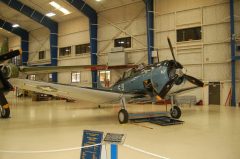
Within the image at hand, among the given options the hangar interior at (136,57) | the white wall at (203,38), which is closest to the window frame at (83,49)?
the hangar interior at (136,57)

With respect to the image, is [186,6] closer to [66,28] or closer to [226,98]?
[226,98]

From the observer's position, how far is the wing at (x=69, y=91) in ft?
23.5

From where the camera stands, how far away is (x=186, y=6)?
1670 cm

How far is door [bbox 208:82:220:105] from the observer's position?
50.9 ft

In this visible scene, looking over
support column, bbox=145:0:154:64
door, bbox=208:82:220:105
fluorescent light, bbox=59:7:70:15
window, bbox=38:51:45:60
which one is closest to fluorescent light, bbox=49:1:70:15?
fluorescent light, bbox=59:7:70:15

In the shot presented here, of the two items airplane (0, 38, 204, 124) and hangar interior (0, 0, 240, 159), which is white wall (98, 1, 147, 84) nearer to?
hangar interior (0, 0, 240, 159)

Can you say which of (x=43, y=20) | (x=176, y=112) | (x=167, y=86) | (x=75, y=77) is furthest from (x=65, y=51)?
Result: (x=167, y=86)

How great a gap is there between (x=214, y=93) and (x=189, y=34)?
4653mm

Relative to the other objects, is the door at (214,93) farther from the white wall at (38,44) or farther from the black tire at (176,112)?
the white wall at (38,44)

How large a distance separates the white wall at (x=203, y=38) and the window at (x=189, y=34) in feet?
0.96

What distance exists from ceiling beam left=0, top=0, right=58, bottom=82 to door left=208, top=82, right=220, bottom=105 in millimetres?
16266

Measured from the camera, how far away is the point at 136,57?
19.1m

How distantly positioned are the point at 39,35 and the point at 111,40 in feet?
38.4

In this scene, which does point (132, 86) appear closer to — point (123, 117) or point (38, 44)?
point (123, 117)
